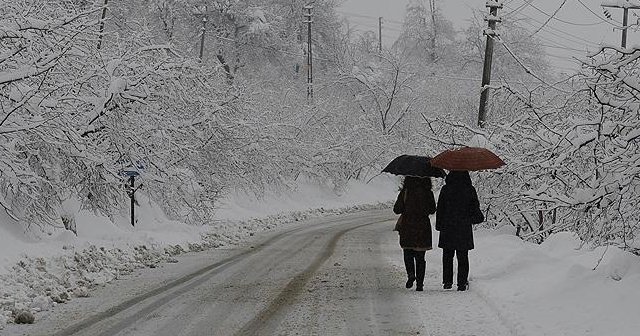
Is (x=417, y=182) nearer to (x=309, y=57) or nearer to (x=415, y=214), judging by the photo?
(x=415, y=214)

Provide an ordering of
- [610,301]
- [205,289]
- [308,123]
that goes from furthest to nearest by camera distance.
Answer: [308,123] < [205,289] < [610,301]

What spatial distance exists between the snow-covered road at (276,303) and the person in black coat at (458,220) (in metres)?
0.38

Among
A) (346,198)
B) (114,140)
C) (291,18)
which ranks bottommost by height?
(346,198)

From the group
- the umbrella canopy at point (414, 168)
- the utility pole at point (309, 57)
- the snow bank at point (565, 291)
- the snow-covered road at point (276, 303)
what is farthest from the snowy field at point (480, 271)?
the utility pole at point (309, 57)

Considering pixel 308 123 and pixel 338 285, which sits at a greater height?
pixel 308 123

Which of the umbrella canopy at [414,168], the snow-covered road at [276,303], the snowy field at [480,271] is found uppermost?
the umbrella canopy at [414,168]

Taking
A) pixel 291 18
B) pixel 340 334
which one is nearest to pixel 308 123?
pixel 291 18

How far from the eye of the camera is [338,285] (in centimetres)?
1145

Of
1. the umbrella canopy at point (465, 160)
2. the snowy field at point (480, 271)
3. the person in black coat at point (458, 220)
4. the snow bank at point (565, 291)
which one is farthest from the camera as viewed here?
the person in black coat at point (458, 220)

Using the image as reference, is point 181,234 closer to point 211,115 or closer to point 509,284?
point 211,115

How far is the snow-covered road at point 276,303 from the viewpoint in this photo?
810 centimetres

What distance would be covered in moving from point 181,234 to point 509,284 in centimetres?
1088

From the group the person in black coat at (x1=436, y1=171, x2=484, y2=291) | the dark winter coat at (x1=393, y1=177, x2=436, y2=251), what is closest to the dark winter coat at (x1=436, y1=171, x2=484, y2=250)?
the person in black coat at (x1=436, y1=171, x2=484, y2=291)

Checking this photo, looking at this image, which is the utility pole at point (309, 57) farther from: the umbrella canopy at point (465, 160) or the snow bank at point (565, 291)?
the umbrella canopy at point (465, 160)
